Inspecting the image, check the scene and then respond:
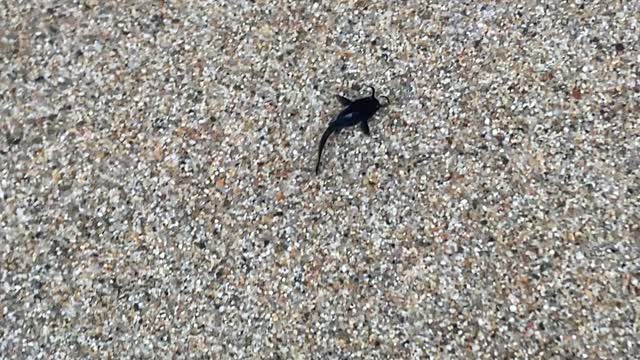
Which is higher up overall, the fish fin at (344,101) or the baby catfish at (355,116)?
the fish fin at (344,101)

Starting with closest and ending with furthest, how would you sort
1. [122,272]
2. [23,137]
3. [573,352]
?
1. [573,352]
2. [122,272]
3. [23,137]

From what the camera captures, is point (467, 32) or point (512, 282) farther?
point (467, 32)

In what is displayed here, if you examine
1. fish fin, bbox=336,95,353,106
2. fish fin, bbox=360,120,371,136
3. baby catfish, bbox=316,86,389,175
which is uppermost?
fish fin, bbox=336,95,353,106

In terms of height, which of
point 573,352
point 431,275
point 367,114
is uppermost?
point 367,114

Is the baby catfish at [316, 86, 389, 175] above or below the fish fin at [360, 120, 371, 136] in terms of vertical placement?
above

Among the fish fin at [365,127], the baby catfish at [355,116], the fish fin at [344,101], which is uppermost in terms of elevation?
the fish fin at [344,101]

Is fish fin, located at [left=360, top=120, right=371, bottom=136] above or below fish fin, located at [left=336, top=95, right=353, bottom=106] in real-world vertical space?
below

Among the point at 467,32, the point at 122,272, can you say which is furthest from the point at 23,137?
the point at 467,32

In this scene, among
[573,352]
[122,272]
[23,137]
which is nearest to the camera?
[573,352]

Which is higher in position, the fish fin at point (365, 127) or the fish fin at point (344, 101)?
the fish fin at point (344, 101)

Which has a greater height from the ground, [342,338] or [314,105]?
[314,105]

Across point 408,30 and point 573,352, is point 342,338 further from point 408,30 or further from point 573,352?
point 408,30
